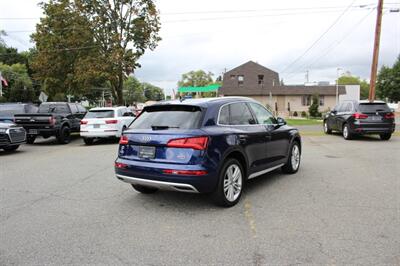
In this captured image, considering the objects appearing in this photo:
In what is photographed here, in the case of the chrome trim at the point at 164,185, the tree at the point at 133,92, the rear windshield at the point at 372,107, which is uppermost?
the tree at the point at 133,92

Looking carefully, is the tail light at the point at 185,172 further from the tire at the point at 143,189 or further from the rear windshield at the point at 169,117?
the tire at the point at 143,189

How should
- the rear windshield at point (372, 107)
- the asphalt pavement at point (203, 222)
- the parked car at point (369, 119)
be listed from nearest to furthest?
the asphalt pavement at point (203, 222) < the parked car at point (369, 119) < the rear windshield at point (372, 107)

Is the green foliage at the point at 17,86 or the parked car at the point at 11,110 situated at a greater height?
the green foliage at the point at 17,86

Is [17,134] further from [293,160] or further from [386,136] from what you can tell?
[386,136]

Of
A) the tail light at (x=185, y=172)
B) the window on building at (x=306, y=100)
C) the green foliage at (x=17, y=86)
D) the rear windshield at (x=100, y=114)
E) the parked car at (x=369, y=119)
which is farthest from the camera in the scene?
the green foliage at (x=17, y=86)

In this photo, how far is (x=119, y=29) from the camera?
2678 centimetres

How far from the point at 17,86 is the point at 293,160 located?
5483 centimetres

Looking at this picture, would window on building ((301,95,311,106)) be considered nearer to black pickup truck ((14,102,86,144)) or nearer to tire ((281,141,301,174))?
black pickup truck ((14,102,86,144))

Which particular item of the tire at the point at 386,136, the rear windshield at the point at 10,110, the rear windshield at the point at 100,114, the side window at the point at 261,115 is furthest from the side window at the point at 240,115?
the rear windshield at the point at 10,110

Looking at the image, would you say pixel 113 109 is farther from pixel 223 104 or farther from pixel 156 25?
pixel 156 25

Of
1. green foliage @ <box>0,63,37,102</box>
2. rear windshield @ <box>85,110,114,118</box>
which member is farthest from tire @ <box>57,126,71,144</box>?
green foliage @ <box>0,63,37,102</box>

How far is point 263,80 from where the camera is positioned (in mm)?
54469

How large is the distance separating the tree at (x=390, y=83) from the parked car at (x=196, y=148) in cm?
6910

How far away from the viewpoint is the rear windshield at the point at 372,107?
1363 cm
